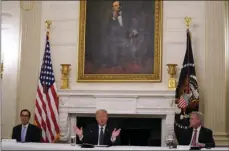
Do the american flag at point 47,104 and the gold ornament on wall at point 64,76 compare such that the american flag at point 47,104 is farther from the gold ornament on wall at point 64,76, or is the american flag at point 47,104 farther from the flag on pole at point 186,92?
the flag on pole at point 186,92

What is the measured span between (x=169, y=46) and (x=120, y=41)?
1.10 metres

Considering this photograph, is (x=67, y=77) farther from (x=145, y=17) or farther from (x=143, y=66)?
(x=145, y=17)

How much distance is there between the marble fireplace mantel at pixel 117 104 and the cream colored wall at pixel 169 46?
236 millimetres

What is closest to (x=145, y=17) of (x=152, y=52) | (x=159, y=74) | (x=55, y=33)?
(x=152, y=52)

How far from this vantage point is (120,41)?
794cm

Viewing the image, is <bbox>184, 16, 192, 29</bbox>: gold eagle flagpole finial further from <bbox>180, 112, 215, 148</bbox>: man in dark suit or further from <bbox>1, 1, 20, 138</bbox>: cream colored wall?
<bbox>1, 1, 20, 138</bbox>: cream colored wall

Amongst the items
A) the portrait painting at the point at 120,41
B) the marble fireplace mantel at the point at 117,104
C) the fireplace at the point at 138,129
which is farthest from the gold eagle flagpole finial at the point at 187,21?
the fireplace at the point at 138,129

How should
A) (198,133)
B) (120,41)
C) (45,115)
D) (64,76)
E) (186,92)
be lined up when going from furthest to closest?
(120,41) → (64,76) → (45,115) → (186,92) → (198,133)

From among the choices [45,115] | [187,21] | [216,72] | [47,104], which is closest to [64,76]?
[47,104]

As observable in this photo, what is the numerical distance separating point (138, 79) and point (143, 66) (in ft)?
1.03

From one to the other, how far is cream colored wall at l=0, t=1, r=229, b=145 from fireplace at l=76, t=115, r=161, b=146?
0.72 meters

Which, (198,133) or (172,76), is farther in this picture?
(172,76)

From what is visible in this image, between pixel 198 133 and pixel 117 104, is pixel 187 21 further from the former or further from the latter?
pixel 198 133

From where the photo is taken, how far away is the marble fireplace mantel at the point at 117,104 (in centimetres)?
742
